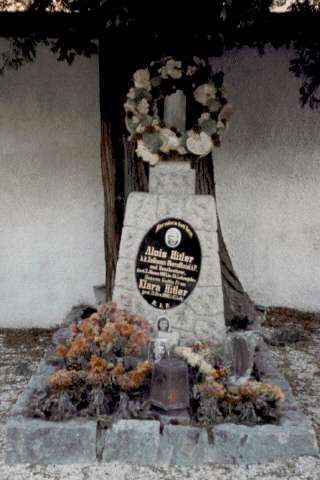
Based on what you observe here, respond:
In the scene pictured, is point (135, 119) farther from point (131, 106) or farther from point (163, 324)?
point (163, 324)

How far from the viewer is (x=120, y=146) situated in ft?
18.5

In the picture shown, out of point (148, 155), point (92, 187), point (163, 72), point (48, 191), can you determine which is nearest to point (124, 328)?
point (148, 155)

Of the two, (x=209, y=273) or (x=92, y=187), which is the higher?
(x=92, y=187)

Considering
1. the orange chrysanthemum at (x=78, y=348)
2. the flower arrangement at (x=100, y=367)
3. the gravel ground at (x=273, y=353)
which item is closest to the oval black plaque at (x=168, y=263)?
the flower arrangement at (x=100, y=367)

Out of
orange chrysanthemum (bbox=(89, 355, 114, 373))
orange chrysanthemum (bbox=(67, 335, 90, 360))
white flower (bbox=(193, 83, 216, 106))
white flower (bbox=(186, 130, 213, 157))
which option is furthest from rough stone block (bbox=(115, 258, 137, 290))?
white flower (bbox=(193, 83, 216, 106))

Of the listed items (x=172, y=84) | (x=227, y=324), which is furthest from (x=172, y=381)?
(x=172, y=84)

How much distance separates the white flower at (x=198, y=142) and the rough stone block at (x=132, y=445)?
6.34 feet

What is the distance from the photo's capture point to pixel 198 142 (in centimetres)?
451

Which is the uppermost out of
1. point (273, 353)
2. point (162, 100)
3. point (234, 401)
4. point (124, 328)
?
point (162, 100)

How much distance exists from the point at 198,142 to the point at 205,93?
38 cm

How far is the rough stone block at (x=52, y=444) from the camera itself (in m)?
3.61

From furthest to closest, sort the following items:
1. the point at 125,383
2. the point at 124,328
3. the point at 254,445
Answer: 1. the point at 124,328
2. the point at 125,383
3. the point at 254,445

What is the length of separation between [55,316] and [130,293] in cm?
195

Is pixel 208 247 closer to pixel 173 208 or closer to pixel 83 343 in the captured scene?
pixel 173 208
